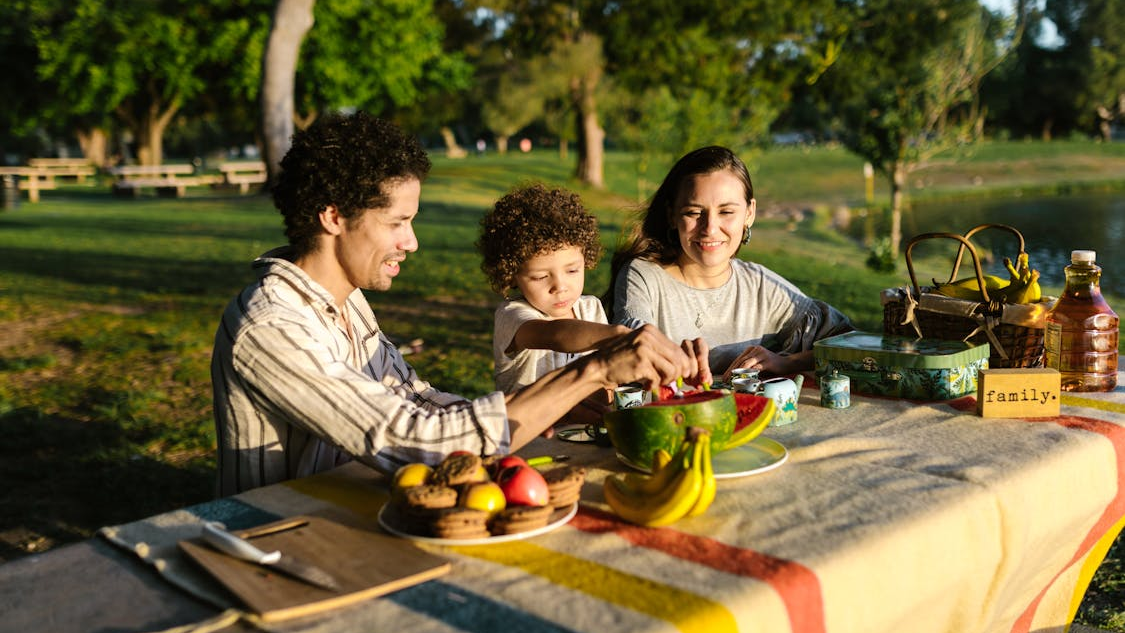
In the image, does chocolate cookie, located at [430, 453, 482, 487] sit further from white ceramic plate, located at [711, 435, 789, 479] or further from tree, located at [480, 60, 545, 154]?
tree, located at [480, 60, 545, 154]

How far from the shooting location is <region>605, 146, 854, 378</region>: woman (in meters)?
3.73

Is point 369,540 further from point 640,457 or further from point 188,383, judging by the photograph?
point 188,383

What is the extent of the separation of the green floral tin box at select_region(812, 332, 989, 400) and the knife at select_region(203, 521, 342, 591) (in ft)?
6.00

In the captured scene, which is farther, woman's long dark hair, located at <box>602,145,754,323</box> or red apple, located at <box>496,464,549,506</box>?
woman's long dark hair, located at <box>602,145,754,323</box>

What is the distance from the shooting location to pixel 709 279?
3.90m

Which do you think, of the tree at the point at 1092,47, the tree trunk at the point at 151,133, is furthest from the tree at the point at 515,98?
the tree at the point at 1092,47

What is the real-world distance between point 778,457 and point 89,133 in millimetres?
49799

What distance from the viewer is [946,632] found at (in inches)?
79.5

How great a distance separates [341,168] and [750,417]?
116 centimetres

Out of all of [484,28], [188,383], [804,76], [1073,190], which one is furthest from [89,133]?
[188,383]

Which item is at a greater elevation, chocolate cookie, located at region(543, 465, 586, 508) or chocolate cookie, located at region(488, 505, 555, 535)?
chocolate cookie, located at region(543, 465, 586, 508)

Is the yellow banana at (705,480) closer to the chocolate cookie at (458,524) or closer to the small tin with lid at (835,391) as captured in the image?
the chocolate cookie at (458,524)

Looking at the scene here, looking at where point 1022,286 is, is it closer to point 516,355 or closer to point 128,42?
point 516,355

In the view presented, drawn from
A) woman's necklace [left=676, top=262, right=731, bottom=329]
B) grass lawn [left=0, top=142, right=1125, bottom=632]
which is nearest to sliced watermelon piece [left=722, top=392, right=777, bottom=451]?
woman's necklace [left=676, top=262, right=731, bottom=329]
